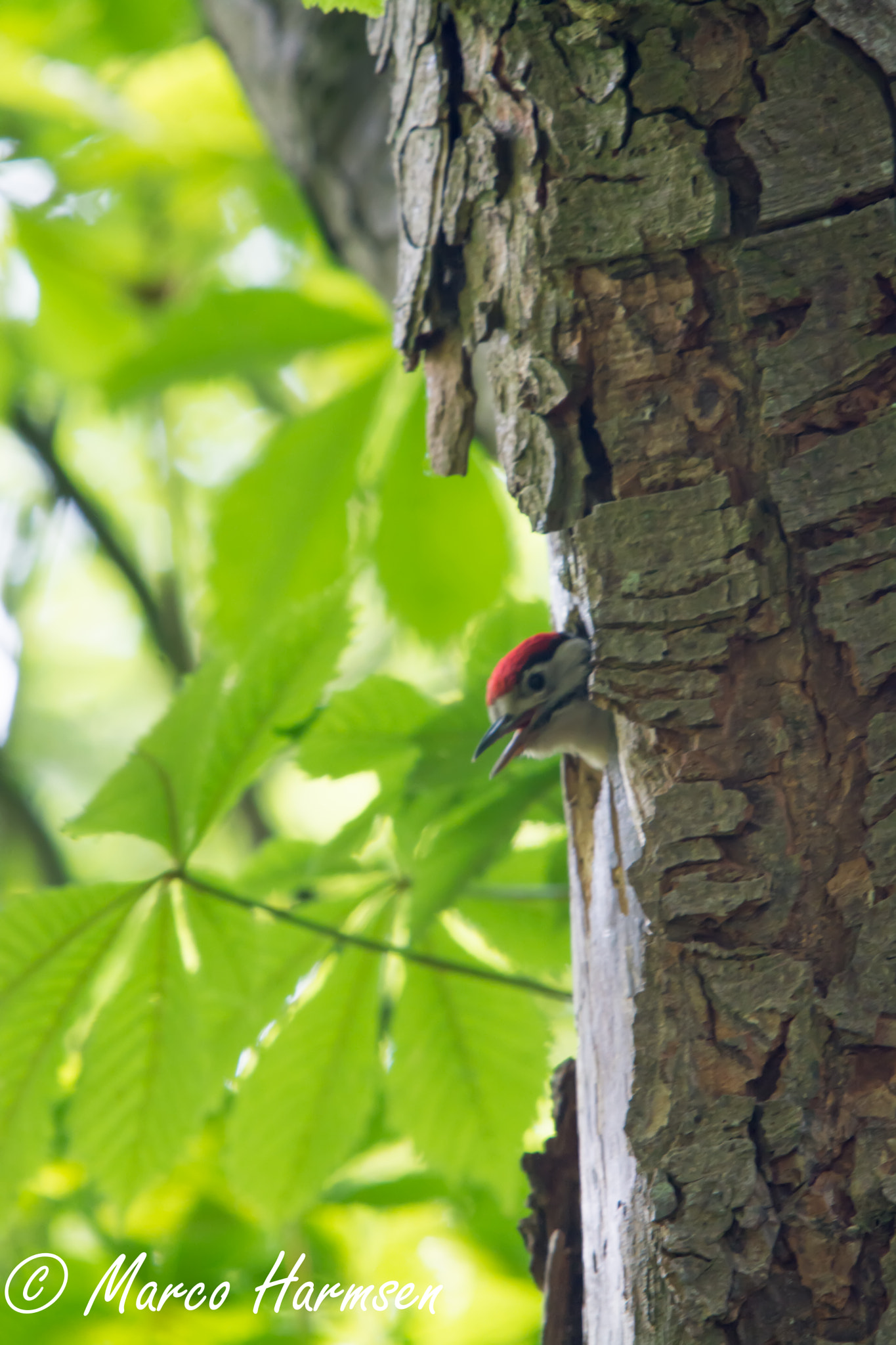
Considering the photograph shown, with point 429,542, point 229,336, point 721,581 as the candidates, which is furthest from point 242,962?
point 229,336

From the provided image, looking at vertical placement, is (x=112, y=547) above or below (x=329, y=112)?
above

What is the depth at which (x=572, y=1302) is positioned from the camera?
3.41 ft

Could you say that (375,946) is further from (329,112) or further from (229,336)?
(329,112)

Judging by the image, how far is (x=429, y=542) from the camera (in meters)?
2.09

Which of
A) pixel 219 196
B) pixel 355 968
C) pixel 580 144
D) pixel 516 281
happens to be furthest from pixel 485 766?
pixel 219 196

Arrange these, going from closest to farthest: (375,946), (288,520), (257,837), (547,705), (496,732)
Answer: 1. (547,705)
2. (496,732)
3. (375,946)
4. (288,520)
5. (257,837)

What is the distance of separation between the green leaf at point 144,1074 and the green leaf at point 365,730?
287 millimetres

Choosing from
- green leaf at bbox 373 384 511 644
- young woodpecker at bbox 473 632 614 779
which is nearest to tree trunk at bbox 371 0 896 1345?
young woodpecker at bbox 473 632 614 779

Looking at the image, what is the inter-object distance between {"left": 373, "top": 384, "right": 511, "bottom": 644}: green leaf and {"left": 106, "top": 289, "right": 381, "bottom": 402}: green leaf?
0.29 metres

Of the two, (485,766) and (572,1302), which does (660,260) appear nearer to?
(485,766)

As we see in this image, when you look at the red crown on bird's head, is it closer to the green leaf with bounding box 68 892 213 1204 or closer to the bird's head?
the bird's head

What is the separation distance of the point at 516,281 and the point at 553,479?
211 mm

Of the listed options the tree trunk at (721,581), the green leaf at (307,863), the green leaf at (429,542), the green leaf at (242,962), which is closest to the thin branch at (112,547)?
the green leaf at (429,542)

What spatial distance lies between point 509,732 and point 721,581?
19.1 inches
